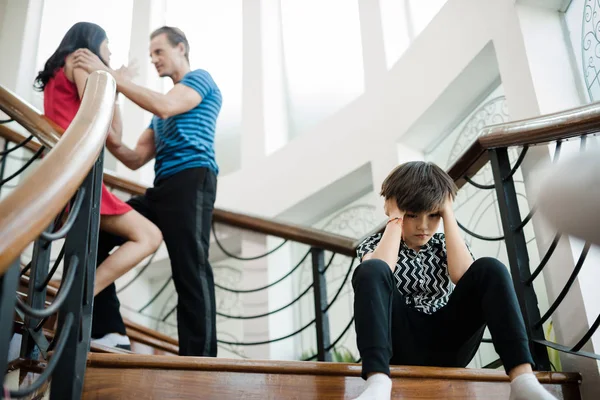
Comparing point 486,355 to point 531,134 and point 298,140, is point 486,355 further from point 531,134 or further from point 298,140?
point 298,140

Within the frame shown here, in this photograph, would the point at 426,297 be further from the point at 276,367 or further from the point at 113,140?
the point at 113,140

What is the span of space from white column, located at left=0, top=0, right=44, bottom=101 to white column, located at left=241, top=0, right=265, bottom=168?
1464 mm

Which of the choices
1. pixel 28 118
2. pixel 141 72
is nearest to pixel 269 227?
pixel 28 118

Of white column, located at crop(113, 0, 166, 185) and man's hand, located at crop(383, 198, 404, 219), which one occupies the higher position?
white column, located at crop(113, 0, 166, 185)

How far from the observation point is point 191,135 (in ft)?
8.35

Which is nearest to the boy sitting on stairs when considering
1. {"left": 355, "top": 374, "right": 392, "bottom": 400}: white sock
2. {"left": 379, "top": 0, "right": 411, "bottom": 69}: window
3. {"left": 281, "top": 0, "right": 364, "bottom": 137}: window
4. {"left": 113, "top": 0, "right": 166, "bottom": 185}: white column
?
{"left": 355, "top": 374, "right": 392, "bottom": 400}: white sock

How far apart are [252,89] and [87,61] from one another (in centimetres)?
236

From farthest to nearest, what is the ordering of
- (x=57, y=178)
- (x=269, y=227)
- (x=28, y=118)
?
(x=269, y=227) < (x=28, y=118) < (x=57, y=178)

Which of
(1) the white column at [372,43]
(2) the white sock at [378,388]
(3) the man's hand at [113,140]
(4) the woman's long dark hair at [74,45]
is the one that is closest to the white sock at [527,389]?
(2) the white sock at [378,388]

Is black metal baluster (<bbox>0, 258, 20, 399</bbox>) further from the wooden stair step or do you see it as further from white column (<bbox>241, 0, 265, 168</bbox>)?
white column (<bbox>241, 0, 265, 168</bbox>)

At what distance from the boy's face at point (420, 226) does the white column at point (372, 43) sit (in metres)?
1.94

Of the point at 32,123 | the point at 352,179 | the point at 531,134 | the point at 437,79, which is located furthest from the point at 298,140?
the point at 531,134

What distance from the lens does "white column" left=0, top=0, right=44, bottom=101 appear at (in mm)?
4809

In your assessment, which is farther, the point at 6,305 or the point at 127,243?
the point at 127,243
